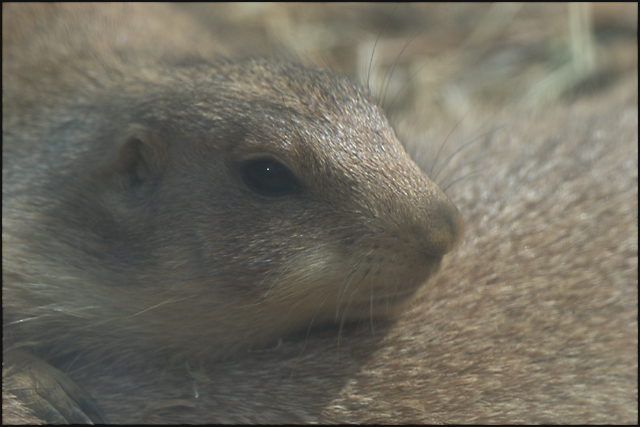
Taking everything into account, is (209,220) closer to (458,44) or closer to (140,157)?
(140,157)

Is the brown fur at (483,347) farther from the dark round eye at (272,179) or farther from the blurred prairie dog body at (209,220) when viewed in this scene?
the dark round eye at (272,179)

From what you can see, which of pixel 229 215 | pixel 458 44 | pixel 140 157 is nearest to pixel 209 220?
pixel 229 215

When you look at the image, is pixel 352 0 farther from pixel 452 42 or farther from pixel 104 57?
pixel 104 57

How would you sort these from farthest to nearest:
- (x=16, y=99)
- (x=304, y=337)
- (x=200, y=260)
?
(x=16, y=99) < (x=304, y=337) < (x=200, y=260)

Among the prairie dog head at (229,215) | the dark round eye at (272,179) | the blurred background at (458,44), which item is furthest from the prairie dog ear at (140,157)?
the blurred background at (458,44)

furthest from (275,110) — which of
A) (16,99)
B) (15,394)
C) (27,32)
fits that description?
(27,32)

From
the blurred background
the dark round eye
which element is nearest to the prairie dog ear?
the dark round eye

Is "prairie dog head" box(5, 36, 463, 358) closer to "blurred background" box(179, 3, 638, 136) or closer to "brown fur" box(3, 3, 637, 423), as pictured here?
"brown fur" box(3, 3, 637, 423)
